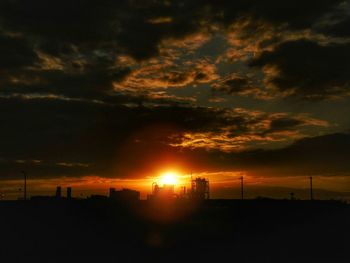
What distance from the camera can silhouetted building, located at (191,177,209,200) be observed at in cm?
17788

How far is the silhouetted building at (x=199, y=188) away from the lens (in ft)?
584

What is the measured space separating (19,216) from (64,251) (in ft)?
53.4

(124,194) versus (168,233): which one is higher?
(124,194)

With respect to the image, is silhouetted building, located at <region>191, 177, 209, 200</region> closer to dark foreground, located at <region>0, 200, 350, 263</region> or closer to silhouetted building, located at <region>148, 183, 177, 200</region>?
silhouetted building, located at <region>148, 183, 177, 200</region>

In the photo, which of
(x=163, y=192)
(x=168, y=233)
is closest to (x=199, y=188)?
(x=163, y=192)

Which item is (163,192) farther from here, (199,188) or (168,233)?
(168,233)

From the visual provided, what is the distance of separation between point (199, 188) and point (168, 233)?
57.4 meters

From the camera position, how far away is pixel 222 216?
438 feet

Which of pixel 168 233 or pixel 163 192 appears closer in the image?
pixel 168 233

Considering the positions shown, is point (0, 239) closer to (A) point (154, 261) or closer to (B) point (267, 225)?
(A) point (154, 261)

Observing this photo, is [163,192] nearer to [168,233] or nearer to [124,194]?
[124,194]

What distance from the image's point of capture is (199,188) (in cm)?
17862

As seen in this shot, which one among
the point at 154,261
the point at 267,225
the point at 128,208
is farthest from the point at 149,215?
the point at 267,225

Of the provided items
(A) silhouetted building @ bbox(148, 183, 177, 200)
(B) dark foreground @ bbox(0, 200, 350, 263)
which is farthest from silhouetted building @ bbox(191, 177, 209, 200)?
(B) dark foreground @ bbox(0, 200, 350, 263)
